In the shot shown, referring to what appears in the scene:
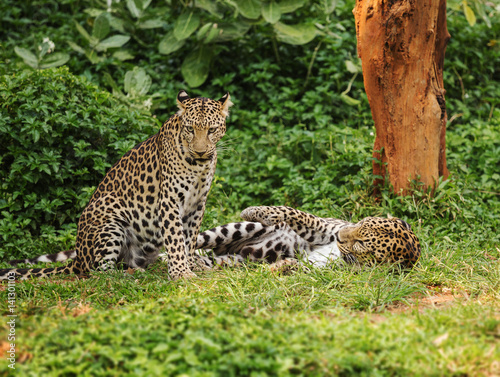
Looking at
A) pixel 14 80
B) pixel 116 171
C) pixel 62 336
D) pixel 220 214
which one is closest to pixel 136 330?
pixel 62 336

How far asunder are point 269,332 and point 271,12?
27.2 feet

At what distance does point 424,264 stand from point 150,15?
8518mm

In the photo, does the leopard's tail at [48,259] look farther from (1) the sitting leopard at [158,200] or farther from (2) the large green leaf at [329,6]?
(2) the large green leaf at [329,6]

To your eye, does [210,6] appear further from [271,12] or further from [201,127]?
[201,127]

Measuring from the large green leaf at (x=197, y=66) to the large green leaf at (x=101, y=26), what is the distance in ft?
5.62

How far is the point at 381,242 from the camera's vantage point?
6301 mm

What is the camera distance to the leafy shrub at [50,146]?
7.91 meters

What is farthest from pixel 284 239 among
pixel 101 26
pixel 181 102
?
pixel 101 26

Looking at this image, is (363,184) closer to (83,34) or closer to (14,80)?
(14,80)

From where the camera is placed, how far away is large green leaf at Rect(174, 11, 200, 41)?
11.1 meters

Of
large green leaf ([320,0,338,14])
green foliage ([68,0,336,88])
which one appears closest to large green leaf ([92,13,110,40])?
green foliage ([68,0,336,88])

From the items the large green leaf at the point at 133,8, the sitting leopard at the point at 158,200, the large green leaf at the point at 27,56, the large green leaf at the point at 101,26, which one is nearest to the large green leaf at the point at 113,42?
the large green leaf at the point at 101,26

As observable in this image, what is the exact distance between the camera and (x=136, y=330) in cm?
391

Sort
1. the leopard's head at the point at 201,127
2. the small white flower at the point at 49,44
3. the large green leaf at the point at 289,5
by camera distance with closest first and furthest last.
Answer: the leopard's head at the point at 201,127
the small white flower at the point at 49,44
the large green leaf at the point at 289,5
